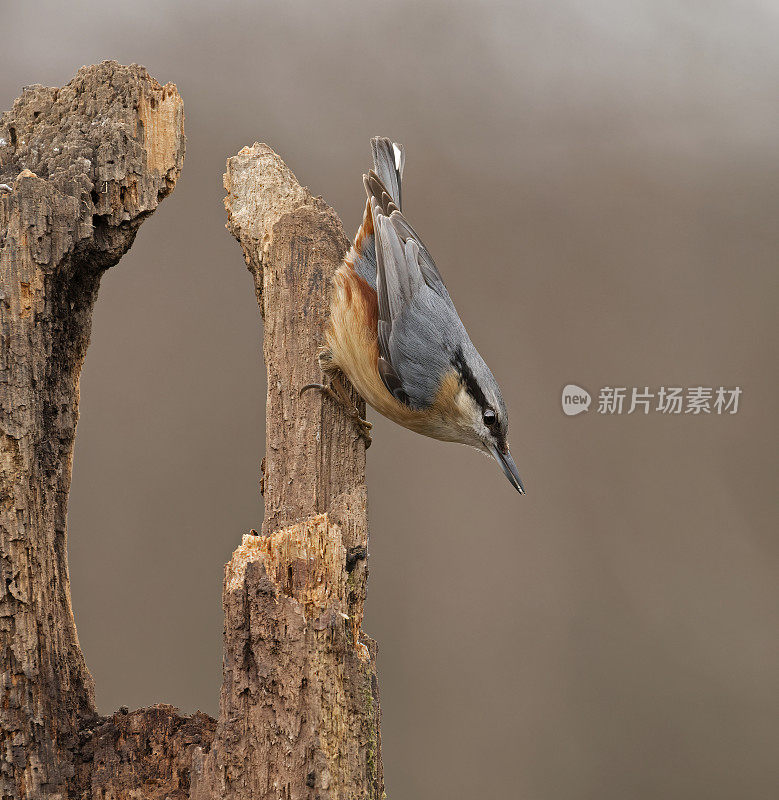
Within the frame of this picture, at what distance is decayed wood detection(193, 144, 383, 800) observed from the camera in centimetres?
161

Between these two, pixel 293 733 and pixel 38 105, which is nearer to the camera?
pixel 293 733

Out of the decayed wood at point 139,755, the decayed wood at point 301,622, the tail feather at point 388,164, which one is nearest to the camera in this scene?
the decayed wood at point 301,622

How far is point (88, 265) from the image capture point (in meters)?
1.87

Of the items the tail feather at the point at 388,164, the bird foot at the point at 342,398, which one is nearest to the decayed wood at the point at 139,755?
the bird foot at the point at 342,398

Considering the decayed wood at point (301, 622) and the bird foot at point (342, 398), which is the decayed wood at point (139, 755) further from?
the bird foot at point (342, 398)

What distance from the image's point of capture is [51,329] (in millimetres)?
1781

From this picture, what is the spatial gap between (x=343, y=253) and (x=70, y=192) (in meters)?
0.60

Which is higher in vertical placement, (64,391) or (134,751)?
(64,391)

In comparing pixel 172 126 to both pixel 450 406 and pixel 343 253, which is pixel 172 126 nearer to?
pixel 343 253

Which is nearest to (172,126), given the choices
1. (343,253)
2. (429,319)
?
(343,253)

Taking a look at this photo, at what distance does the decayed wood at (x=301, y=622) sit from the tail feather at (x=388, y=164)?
1.36 feet

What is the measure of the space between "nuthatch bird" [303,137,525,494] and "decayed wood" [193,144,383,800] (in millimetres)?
80

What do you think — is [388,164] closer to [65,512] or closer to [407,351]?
[407,351]

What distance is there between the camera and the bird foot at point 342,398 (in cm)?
186
